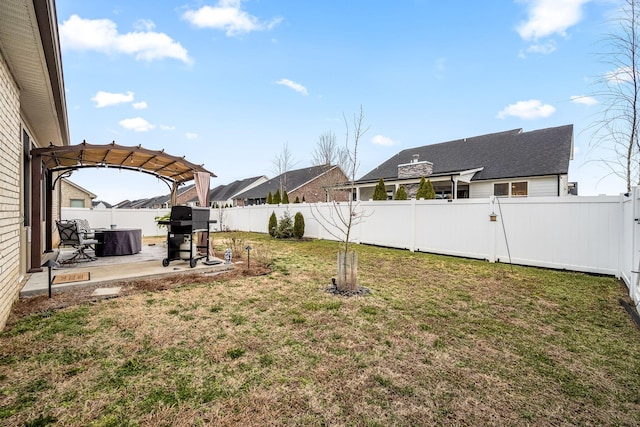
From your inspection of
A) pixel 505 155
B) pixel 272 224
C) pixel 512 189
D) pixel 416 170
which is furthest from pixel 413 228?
pixel 505 155

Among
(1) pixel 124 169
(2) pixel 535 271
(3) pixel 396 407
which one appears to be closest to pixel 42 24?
(3) pixel 396 407

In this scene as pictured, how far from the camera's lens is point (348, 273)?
4.93m

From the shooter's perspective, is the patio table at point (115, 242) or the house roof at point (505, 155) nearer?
the patio table at point (115, 242)

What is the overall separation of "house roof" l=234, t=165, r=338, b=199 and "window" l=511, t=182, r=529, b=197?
46.2 ft

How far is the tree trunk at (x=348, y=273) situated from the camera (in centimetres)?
491

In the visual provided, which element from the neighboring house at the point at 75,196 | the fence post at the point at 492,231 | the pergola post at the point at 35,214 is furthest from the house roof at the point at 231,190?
the fence post at the point at 492,231

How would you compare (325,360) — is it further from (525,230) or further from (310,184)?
(310,184)

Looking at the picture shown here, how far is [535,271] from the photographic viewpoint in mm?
6531

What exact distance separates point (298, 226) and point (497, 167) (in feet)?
34.6

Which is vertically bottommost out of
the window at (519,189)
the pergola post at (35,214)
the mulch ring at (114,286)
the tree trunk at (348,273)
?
the mulch ring at (114,286)

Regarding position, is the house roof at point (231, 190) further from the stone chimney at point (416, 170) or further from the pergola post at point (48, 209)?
the pergola post at point (48, 209)

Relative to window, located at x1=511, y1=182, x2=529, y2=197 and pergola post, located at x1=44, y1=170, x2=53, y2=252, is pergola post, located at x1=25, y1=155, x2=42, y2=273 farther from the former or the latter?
window, located at x1=511, y1=182, x2=529, y2=197

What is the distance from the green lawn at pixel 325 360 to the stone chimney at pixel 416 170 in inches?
473

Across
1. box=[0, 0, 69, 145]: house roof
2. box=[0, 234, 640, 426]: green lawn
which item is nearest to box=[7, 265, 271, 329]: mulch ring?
box=[0, 234, 640, 426]: green lawn
